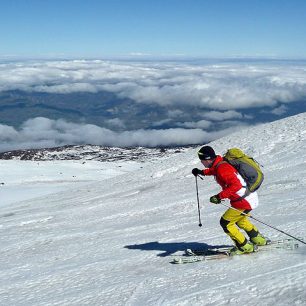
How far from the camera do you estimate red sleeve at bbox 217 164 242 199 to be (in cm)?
761

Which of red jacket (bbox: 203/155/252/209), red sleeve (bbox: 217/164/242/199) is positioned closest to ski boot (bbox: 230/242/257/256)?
red jacket (bbox: 203/155/252/209)

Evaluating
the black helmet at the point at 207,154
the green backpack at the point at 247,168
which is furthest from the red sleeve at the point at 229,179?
the black helmet at the point at 207,154

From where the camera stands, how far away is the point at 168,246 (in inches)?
406

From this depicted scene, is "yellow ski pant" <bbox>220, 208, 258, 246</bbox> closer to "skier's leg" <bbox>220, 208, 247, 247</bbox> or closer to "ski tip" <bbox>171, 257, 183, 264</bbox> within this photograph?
"skier's leg" <bbox>220, 208, 247, 247</bbox>

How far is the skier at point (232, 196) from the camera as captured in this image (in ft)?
25.1

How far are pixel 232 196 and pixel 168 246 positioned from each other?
3.14 meters

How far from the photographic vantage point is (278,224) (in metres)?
10.7

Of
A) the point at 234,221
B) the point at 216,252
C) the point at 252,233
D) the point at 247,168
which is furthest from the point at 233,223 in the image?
the point at 247,168

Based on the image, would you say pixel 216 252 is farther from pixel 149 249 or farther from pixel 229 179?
pixel 149 249

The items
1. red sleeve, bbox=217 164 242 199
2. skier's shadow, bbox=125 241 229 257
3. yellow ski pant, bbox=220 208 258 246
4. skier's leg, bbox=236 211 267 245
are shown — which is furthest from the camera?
skier's shadow, bbox=125 241 229 257

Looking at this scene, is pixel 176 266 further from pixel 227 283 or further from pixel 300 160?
pixel 300 160

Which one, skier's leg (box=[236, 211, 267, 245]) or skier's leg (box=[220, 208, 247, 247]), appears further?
skier's leg (box=[236, 211, 267, 245])

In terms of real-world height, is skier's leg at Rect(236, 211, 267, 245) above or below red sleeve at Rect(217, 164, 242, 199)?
below

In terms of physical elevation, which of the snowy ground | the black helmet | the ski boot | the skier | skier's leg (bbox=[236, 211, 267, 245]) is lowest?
the snowy ground
